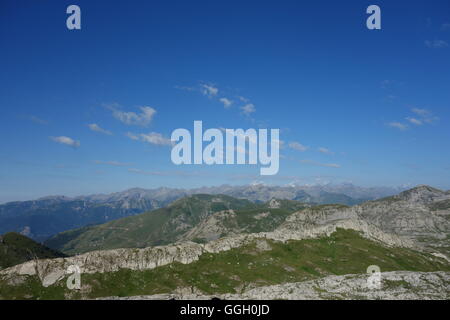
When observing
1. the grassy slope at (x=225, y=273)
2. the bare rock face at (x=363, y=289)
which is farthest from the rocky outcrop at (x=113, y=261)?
the bare rock face at (x=363, y=289)

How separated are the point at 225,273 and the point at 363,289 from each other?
9092cm

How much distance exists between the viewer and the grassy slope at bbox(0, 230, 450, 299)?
132 m

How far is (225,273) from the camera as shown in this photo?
157625 mm

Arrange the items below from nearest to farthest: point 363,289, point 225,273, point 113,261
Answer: point 363,289 → point 113,261 → point 225,273

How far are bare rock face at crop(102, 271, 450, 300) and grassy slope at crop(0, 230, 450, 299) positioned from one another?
65.2m

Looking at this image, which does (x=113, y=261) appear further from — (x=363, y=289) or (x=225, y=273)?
(x=363, y=289)

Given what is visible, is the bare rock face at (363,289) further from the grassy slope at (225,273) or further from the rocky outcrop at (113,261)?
the rocky outcrop at (113,261)

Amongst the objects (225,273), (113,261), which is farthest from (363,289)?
(113,261)

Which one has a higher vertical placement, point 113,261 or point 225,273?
point 113,261

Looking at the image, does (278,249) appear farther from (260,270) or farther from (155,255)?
(155,255)

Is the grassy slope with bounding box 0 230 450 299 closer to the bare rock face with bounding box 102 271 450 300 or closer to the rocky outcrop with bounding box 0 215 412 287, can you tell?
the rocky outcrop with bounding box 0 215 412 287

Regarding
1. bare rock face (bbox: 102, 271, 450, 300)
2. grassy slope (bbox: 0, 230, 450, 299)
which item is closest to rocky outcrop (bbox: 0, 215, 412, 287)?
grassy slope (bbox: 0, 230, 450, 299)

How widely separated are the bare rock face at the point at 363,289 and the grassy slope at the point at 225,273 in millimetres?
65213
